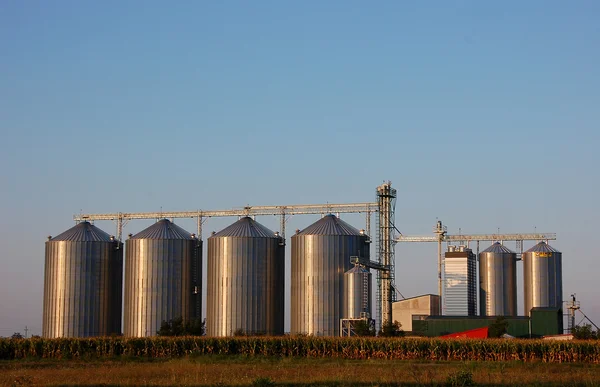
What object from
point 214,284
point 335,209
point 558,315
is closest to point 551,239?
Result: point 558,315

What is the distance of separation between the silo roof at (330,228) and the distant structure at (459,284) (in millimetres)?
24624

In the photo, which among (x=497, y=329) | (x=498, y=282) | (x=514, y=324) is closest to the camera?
(x=497, y=329)

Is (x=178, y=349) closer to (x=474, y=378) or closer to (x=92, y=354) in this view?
(x=92, y=354)

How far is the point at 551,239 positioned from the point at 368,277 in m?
41.1

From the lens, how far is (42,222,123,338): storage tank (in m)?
101

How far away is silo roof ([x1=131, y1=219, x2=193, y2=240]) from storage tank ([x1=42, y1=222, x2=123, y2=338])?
18.5ft

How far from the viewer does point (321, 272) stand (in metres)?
94.0

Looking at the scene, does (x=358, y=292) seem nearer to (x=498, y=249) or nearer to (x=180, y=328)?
(x=180, y=328)

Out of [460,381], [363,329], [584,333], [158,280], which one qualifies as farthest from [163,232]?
[460,381]

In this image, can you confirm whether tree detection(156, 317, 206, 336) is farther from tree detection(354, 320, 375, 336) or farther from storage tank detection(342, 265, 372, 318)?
tree detection(354, 320, 375, 336)

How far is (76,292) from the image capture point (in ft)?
332

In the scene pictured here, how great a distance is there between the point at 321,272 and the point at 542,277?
3868cm

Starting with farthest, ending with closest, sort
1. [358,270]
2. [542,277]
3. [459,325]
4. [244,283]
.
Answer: [542,277]
[459,325]
[244,283]
[358,270]

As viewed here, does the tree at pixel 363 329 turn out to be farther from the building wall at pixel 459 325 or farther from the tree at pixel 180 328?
the tree at pixel 180 328
